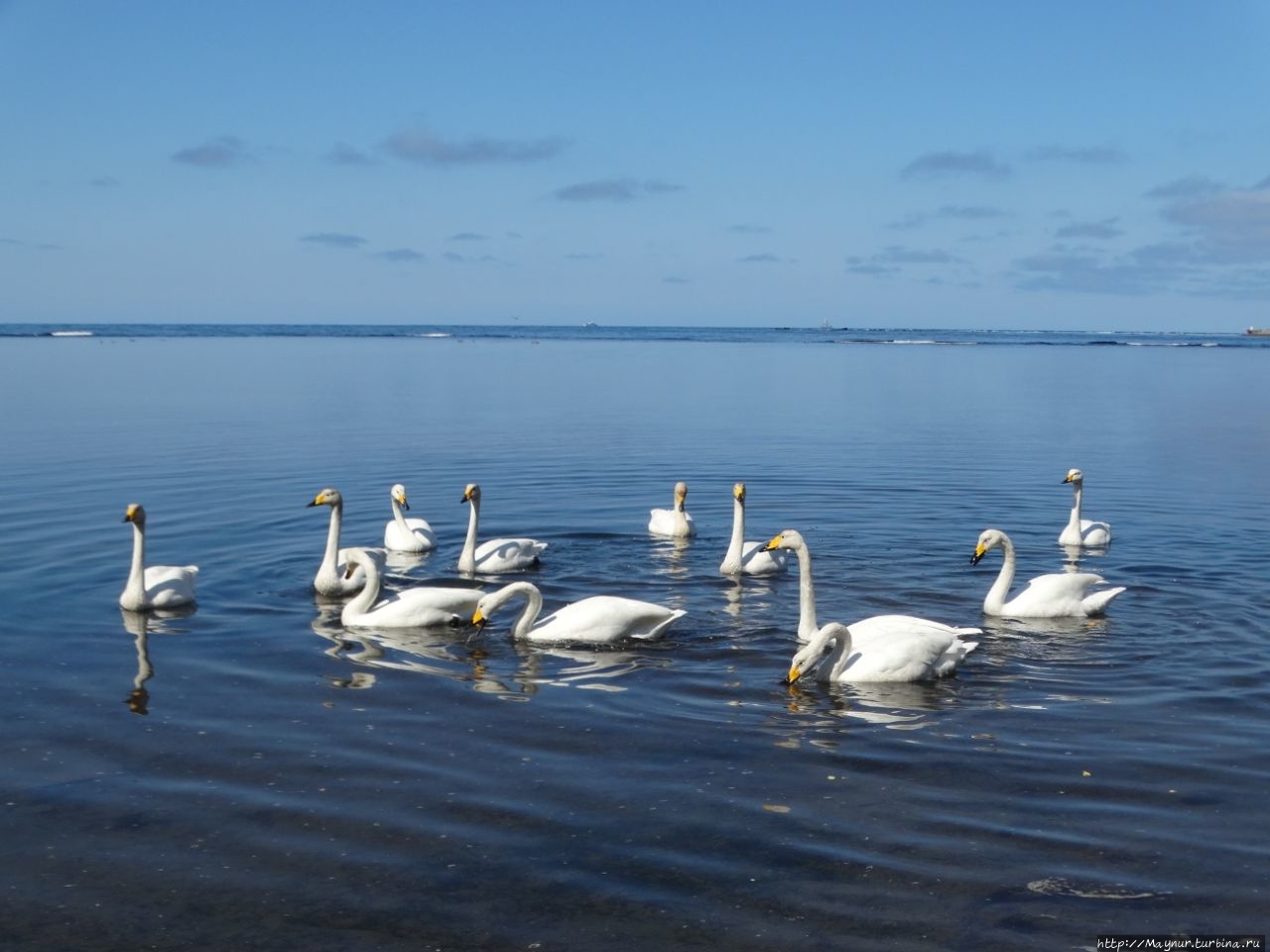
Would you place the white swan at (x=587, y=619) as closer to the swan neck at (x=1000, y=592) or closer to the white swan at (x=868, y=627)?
the white swan at (x=868, y=627)

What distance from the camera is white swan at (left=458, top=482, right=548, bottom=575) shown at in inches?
658

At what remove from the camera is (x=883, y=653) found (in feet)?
38.6

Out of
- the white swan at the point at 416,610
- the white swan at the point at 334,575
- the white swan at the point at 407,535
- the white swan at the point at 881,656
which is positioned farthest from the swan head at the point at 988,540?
the white swan at the point at 407,535

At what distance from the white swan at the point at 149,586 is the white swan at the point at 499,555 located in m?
3.59

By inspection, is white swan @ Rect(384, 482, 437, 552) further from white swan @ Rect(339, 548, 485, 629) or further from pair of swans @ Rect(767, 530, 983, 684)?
pair of swans @ Rect(767, 530, 983, 684)

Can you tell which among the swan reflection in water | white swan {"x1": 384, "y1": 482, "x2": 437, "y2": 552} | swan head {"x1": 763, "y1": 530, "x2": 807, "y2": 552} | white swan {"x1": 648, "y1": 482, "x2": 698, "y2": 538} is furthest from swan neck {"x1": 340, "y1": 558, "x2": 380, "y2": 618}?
white swan {"x1": 648, "y1": 482, "x2": 698, "y2": 538}

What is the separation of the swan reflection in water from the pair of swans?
17.9 ft

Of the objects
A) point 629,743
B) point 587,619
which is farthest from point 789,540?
point 629,743

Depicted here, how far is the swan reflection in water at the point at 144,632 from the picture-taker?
11.3 meters

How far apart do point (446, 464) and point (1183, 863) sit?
21.6m

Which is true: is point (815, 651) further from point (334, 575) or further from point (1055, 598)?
point (334, 575)

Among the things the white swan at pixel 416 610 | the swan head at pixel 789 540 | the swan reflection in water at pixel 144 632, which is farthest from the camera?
the white swan at pixel 416 610

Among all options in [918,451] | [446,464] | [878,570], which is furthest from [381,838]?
[918,451]

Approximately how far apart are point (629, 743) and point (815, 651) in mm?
2181
